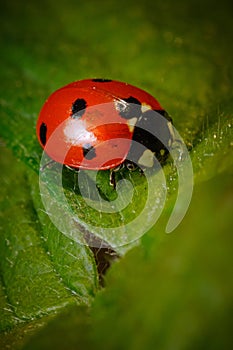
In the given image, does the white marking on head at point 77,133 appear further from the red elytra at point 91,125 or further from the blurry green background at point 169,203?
the blurry green background at point 169,203

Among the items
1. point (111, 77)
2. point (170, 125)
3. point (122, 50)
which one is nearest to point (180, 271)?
point (170, 125)

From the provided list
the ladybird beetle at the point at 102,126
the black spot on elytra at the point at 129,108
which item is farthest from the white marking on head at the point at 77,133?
the black spot on elytra at the point at 129,108

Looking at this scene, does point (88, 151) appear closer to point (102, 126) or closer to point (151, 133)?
point (102, 126)

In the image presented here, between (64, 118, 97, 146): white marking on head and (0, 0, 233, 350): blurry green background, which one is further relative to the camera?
(64, 118, 97, 146): white marking on head

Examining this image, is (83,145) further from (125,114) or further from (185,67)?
(185,67)

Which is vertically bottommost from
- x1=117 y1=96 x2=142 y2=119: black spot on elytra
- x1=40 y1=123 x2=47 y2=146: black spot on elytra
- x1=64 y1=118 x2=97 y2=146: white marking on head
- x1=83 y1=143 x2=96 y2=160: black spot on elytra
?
x1=40 y1=123 x2=47 y2=146: black spot on elytra

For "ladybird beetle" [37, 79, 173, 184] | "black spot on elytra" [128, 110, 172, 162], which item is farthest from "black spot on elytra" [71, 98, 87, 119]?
"black spot on elytra" [128, 110, 172, 162]

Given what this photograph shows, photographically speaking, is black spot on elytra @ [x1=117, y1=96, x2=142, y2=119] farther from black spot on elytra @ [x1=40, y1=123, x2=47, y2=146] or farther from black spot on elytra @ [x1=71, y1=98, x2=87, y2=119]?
black spot on elytra @ [x1=40, y1=123, x2=47, y2=146]
